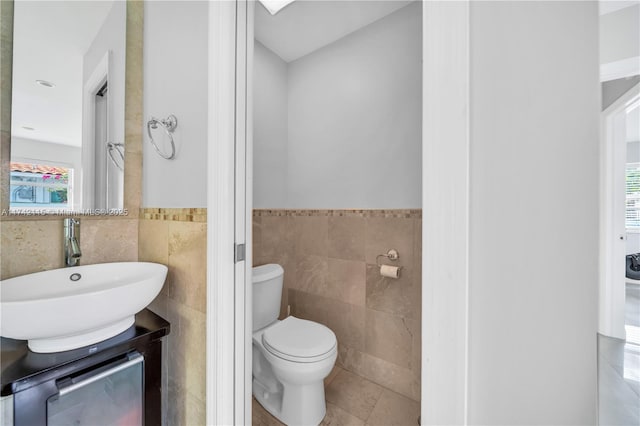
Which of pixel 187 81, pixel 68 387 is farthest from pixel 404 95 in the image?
pixel 68 387

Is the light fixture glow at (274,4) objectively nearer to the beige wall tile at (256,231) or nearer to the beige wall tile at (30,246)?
the beige wall tile at (256,231)

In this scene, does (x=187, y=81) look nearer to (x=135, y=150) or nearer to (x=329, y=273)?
(x=135, y=150)

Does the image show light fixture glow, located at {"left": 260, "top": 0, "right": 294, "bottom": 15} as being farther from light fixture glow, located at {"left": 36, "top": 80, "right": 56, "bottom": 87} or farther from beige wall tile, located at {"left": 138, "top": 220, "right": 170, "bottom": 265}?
beige wall tile, located at {"left": 138, "top": 220, "right": 170, "bottom": 265}


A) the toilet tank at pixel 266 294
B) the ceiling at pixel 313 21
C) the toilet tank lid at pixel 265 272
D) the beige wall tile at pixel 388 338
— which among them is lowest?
the beige wall tile at pixel 388 338

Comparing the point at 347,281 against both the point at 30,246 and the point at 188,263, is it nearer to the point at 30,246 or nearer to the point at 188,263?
the point at 188,263

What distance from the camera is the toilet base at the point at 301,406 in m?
1.34

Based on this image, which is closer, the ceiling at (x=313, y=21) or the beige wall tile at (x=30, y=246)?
the beige wall tile at (x=30, y=246)

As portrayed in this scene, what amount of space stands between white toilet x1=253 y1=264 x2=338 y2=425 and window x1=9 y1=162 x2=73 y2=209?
40.2 inches

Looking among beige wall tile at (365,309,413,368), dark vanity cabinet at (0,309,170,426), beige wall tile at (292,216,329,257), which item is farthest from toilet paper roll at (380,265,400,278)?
dark vanity cabinet at (0,309,170,426)

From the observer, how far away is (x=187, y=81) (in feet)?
3.34

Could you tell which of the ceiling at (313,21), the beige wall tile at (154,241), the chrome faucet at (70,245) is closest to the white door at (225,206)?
the beige wall tile at (154,241)

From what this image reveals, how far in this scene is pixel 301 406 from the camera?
1340 mm

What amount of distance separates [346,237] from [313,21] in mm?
1569

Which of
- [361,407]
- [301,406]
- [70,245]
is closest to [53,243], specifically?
[70,245]
